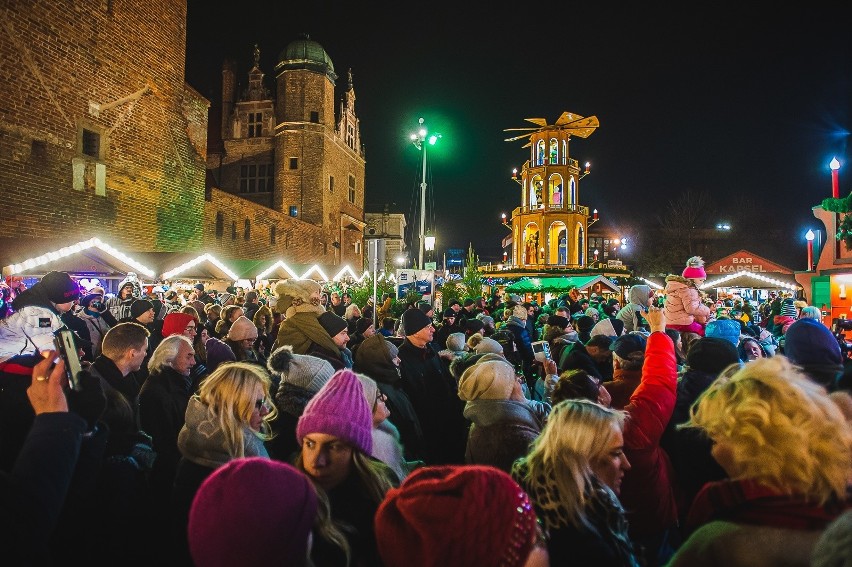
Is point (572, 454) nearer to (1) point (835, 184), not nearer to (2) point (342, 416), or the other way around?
(2) point (342, 416)

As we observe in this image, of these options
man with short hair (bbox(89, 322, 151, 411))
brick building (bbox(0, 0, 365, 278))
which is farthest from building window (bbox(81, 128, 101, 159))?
man with short hair (bbox(89, 322, 151, 411))

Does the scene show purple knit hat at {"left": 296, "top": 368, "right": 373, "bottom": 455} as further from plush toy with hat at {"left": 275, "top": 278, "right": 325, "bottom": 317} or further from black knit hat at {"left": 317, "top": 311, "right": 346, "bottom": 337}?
plush toy with hat at {"left": 275, "top": 278, "right": 325, "bottom": 317}

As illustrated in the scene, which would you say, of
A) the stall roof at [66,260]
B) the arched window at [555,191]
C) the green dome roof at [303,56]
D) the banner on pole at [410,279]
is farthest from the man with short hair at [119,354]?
the green dome roof at [303,56]

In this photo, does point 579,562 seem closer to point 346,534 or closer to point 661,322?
point 346,534

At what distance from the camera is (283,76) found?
4259 centimetres

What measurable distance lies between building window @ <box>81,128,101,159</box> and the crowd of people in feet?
46.3

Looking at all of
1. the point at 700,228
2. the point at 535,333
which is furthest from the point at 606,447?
the point at 700,228

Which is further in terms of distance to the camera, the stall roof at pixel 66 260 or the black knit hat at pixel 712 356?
the stall roof at pixel 66 260

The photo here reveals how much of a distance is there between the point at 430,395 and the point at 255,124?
42.7 metres

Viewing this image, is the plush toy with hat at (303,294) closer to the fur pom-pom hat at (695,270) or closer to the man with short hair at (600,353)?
the man with short hair at (600,353)

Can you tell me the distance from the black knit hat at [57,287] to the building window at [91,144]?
542 inches

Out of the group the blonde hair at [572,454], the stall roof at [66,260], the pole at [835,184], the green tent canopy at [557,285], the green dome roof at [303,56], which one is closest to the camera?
the blonde hair at [572,454]

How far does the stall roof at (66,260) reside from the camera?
40.7ft

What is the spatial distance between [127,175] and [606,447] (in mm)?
19858
